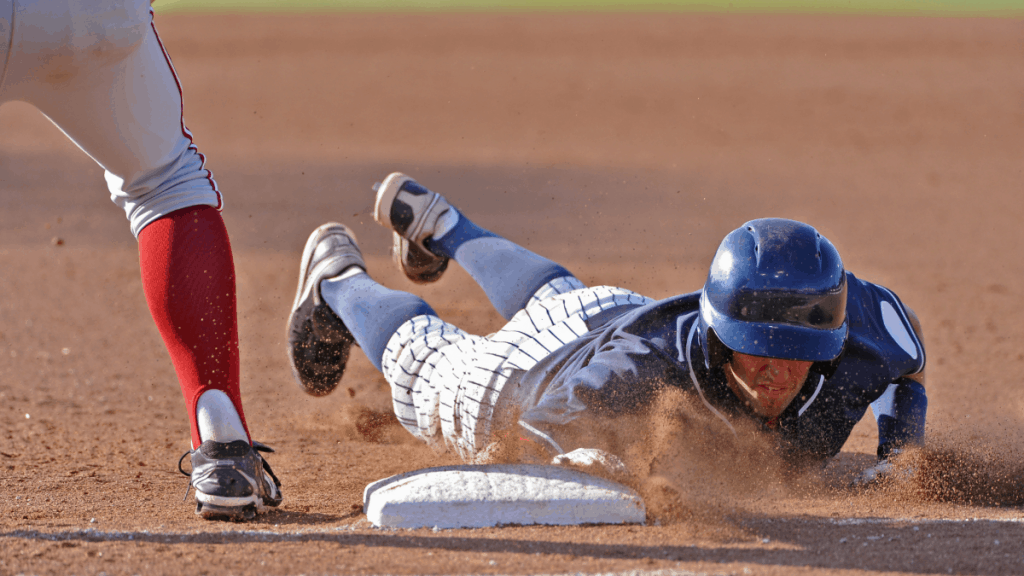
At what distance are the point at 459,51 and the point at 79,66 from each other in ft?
58.6

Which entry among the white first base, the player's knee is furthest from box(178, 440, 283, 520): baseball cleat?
the player's knee

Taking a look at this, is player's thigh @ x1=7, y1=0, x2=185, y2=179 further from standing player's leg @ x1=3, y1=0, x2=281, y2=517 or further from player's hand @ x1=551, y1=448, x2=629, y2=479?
player's hand @ x1=551, y1=448, x2=629, y2=479

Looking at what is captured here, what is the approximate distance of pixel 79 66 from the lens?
208 cm

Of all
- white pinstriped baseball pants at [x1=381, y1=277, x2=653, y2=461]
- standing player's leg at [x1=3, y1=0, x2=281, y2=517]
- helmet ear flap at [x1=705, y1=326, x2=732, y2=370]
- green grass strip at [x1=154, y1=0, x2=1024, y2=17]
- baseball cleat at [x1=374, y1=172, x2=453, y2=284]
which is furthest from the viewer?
green grass strip at [x1=154, y1=0, x2=1024, y2=17]

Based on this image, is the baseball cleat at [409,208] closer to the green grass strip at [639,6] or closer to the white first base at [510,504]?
the white first base at [510,504]

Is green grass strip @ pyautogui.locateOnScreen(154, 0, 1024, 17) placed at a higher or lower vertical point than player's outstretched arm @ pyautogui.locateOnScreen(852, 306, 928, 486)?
higher

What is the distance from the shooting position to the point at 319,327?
3.54 m

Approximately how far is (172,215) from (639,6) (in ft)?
84.9

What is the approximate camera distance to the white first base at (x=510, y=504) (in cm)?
223

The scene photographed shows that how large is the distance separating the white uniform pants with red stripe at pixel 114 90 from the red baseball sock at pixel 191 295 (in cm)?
5

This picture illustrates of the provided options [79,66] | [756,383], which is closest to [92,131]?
[79,66]

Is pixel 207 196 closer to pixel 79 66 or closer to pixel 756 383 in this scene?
pixel 79 66

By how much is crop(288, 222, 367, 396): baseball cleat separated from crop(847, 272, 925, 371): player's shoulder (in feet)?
5.46

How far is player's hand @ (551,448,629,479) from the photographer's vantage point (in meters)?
2.31
